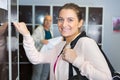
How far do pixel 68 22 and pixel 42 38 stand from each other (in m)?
2.65

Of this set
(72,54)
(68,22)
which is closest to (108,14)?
(68,22)

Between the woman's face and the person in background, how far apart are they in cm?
242

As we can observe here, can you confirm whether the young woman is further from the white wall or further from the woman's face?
the white wall

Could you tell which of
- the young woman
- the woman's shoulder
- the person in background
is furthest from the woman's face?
the person in background

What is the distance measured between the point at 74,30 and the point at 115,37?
393 centimetres

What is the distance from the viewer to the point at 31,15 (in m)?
5.12

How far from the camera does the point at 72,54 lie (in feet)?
4.48

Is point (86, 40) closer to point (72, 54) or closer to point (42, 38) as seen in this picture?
point (72, 54)

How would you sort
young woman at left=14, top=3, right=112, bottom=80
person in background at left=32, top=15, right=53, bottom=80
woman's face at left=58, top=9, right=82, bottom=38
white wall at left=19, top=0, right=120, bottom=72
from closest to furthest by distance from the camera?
young woman at left=14, top=3, right=112, bottom=80 → woman's face at left=58, top=9, right=82, bottom=38 → person in background at left=32, top=15, right=53, bottom=80 → white wall at left=19, top=0, right=120, bottom=72

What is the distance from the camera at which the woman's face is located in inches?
57.4

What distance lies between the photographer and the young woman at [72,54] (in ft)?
4.29

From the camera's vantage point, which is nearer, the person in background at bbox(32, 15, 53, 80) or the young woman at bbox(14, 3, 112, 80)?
the young woman at bbox(14, 3, 112, 80)

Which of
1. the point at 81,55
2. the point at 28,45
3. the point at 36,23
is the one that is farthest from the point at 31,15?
the point at 81,55

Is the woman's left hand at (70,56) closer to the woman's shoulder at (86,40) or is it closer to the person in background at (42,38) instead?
the woman's shoulder at (86,40)
